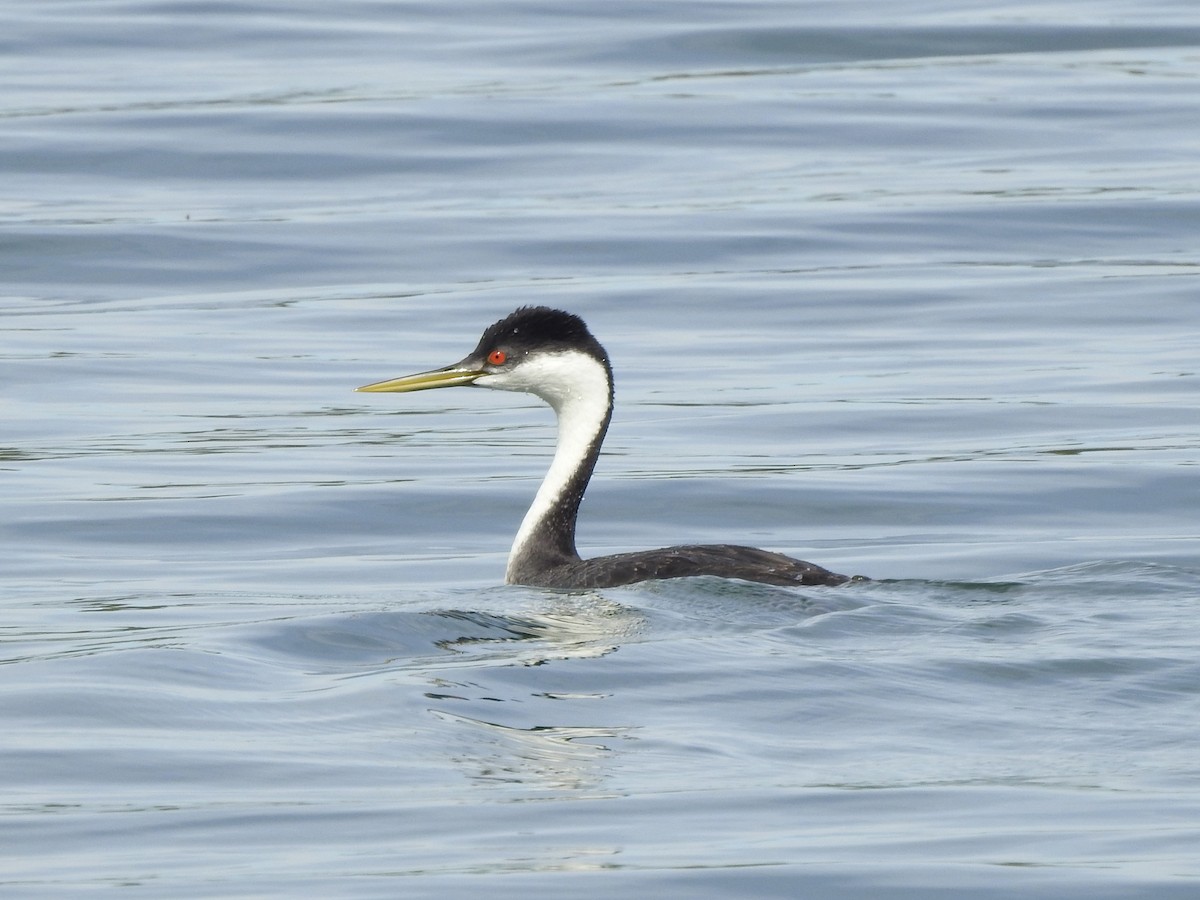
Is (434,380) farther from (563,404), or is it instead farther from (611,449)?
(611,449)

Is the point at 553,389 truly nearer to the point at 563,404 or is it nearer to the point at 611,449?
the point at 563,404

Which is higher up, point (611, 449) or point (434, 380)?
point (434, 380)

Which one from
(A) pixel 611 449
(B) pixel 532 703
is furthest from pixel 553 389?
(A) pixel 611 449

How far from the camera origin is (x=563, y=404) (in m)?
10.5

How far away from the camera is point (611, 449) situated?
532 inches

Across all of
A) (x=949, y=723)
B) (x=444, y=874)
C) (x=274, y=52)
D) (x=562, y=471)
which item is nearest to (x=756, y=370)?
(x=562, y=471)

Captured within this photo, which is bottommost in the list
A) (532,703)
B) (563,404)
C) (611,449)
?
(611,449)

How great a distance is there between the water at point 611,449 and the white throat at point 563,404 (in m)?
0.60

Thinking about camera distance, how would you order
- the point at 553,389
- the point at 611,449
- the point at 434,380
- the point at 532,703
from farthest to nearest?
the point at 611,449 → the point at 434,380 → the point at 553,389 → the point at 532,703

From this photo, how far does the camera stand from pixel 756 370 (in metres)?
15.2

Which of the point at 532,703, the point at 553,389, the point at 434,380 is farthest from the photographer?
the point at 434,380

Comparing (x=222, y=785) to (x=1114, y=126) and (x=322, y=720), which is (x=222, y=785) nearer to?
(x=322, y=720)

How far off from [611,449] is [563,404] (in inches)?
119

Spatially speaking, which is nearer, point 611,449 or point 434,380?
point 434,380
